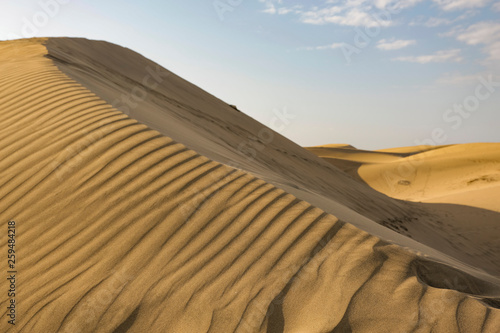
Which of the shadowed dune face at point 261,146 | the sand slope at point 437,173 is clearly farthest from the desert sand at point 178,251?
the sand slope at point 437,173

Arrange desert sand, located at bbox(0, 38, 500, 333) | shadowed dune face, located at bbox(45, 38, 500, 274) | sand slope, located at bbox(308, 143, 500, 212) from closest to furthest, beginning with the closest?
desert sand, located at bbox(0, 38, 500, 333) < shadowed dune face, located at bbox(45, 38, 500, 274) < sand slope, located at bbox(308, 143, 500, 212)

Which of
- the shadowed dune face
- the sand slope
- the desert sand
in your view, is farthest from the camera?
the sand slope

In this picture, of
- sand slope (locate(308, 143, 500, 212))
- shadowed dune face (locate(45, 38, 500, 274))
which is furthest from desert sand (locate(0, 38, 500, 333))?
sand slope (locate(308, 143, 500, 212))

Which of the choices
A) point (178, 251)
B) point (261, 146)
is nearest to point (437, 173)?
point (261, 146)

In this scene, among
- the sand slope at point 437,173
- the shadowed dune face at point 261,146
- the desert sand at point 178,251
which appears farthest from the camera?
the sand slope at point 437,173

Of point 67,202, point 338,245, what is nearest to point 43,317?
point 67,202

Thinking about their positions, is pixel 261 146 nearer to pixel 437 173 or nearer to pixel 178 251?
pixel 178 251

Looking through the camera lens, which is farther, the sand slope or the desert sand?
the sand slope

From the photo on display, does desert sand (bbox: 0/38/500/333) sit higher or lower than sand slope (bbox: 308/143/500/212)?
lower

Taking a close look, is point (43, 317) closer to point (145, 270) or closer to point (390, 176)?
point (145, 270)

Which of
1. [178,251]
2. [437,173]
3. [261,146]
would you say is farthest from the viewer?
[437,173]

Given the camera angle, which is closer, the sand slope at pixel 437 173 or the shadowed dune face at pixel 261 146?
the shadowed dune face at pixel 261 146

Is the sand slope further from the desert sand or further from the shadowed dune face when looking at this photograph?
the desert sand

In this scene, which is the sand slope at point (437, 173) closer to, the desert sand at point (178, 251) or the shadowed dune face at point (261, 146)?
the shadowed dune face at point (261, 146)
